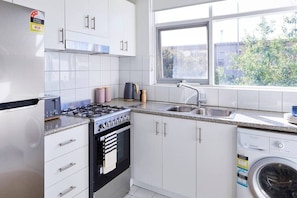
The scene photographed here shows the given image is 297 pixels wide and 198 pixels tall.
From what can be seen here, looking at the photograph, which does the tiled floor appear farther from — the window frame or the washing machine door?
the window frame

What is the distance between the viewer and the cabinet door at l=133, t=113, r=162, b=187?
2.27 metres

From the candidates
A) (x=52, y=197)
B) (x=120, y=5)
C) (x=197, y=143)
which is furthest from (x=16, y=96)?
(x=120, y=5)

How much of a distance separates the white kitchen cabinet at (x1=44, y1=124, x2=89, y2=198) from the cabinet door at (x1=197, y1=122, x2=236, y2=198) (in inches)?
41.2

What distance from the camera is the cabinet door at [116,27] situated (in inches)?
98.2

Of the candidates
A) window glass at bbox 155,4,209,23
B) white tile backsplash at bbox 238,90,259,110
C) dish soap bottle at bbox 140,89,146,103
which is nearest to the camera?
white tile backsplash at bbox 238,90,259,110

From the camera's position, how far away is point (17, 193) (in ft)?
3.97

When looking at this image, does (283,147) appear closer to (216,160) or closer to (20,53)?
(216,160)

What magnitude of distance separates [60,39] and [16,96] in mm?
881

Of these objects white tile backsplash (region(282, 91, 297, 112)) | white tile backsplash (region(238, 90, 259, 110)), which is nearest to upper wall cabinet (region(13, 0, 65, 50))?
white tile backsplash (region(238, 90, 259, 110))

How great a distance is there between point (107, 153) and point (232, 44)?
6.16 ft

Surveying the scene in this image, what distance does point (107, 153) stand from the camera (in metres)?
1.98

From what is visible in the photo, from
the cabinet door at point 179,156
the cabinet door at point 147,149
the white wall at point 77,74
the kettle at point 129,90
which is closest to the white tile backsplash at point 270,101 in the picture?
the cabinet door at point 179,156

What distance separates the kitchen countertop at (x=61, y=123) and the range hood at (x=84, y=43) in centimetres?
64

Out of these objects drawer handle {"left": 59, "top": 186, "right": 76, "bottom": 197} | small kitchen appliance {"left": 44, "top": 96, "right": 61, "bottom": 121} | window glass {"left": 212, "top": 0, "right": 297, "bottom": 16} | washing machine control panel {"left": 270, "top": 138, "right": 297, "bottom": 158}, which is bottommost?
drawer handle {"left": 59, "top": 186, "right": 76, "bottom": 197}
